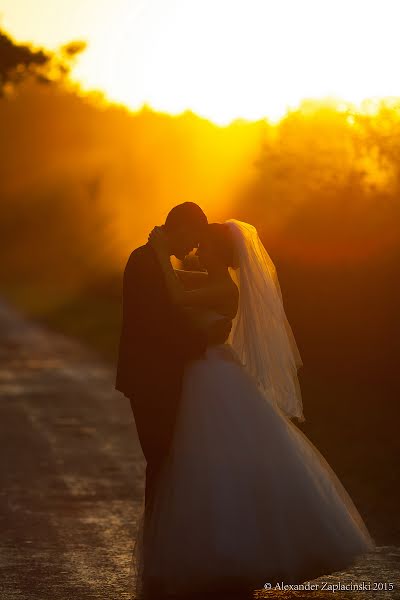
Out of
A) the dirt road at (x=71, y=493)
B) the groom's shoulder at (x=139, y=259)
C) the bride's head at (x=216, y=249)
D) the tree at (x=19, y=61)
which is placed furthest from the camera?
the tree at (x=19, y=61)

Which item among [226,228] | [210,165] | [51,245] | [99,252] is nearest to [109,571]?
[226,228]

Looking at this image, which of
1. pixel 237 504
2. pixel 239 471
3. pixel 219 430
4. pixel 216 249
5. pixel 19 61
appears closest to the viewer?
pixel 237 504

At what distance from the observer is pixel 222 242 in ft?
26.4

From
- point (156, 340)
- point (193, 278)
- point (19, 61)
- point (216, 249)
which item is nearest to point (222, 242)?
point (216, 249)

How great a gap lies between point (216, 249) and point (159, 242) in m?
0.43

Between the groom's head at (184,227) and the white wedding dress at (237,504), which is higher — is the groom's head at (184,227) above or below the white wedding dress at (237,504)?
above

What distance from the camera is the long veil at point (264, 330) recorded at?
26.7 feet

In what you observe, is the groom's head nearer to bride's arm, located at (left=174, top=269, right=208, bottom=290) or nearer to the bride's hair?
the bride's hair

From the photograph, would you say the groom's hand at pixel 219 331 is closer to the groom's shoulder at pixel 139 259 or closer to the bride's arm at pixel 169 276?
the bride's arm at pixel 169 276

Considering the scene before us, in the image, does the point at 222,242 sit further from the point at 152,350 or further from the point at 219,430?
the point at 219,430

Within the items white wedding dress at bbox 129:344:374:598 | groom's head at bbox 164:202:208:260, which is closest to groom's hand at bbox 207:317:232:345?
white wedding dress at bbox 129:344:374:598

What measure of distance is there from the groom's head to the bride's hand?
41mm

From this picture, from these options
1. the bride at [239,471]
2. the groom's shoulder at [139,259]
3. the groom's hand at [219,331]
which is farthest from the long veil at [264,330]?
the groom's shoulder at [139,259]

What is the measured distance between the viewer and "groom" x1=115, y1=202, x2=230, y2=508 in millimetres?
7719
